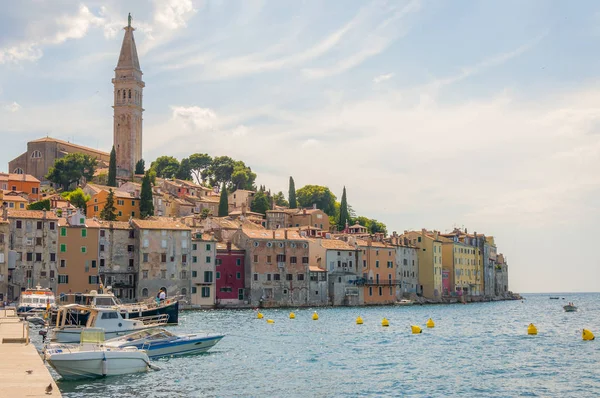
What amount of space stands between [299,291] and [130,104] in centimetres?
6419

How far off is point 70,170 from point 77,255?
153 ft

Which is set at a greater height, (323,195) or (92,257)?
(323,195)

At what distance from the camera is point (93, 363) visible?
25781 mm

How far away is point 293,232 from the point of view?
89.8 metres

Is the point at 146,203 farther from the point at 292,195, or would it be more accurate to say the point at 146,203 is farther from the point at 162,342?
the point at 162,342

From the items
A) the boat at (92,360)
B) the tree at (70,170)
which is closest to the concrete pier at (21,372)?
the boat at (92,360)

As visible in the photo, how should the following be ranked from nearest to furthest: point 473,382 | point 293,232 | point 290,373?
point 473,382, point 290,373, point 293,232

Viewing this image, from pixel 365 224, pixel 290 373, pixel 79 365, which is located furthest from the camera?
pixel 365 224

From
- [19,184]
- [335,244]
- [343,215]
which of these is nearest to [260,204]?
[343,215]

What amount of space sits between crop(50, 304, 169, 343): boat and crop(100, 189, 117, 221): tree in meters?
48.9

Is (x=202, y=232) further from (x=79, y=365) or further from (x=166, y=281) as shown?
(x=79, y=365)

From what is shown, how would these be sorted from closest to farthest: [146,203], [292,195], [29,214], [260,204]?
[29,214]
[146,203]
[260,204]
[292,195]

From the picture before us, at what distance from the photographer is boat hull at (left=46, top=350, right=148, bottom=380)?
25.2m

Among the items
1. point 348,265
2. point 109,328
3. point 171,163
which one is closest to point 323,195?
point 171,163
